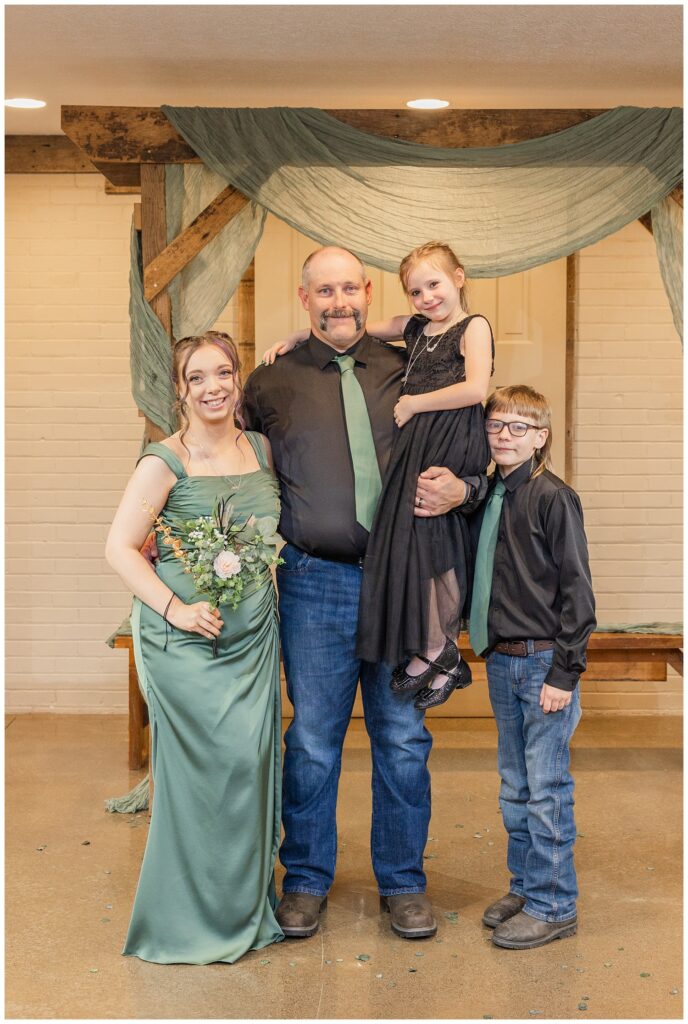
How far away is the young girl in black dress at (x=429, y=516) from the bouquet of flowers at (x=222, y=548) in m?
0.32

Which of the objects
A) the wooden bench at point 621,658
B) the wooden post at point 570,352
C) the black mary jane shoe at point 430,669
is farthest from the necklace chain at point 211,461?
the wooden post at point 570,352

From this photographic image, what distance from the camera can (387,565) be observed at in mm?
3482

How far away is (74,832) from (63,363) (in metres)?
2.55

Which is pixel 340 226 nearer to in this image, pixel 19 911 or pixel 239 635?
pixel 239 635

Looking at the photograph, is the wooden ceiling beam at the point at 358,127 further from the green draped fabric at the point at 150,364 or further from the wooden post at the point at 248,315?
the wooden post at the point at 248,315

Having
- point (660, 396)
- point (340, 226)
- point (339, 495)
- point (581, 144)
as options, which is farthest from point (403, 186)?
point (660, 396)

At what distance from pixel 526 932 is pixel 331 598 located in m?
1.15

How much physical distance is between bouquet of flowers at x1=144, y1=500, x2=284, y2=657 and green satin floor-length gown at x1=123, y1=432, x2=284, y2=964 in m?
0.04

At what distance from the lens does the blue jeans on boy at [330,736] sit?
3.58 metres

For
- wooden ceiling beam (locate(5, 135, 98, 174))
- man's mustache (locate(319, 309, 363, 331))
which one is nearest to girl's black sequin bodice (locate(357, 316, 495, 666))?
man's mustache (locate(319, 309, 363, 331))

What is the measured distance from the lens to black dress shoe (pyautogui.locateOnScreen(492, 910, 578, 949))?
3.52m

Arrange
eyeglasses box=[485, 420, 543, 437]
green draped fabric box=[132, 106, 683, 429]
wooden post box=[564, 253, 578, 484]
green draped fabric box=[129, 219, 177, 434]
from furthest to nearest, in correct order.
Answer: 1. wooden post box=[564, 253, 578, 484]
2. green draped fabric box=[129, 219, 177, 434]
3. green draped fabric box=[132, 106, 683, 429]
4. eyeglasses box=[485, 420, 543, 437]

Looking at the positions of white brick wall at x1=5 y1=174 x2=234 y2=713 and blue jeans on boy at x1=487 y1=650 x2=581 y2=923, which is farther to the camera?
white brick wall at x1=5 y1=174 x2=234 y2=713

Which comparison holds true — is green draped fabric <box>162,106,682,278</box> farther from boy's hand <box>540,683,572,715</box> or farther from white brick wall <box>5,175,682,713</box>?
boy's hand <box>540,683,572,715</box>
